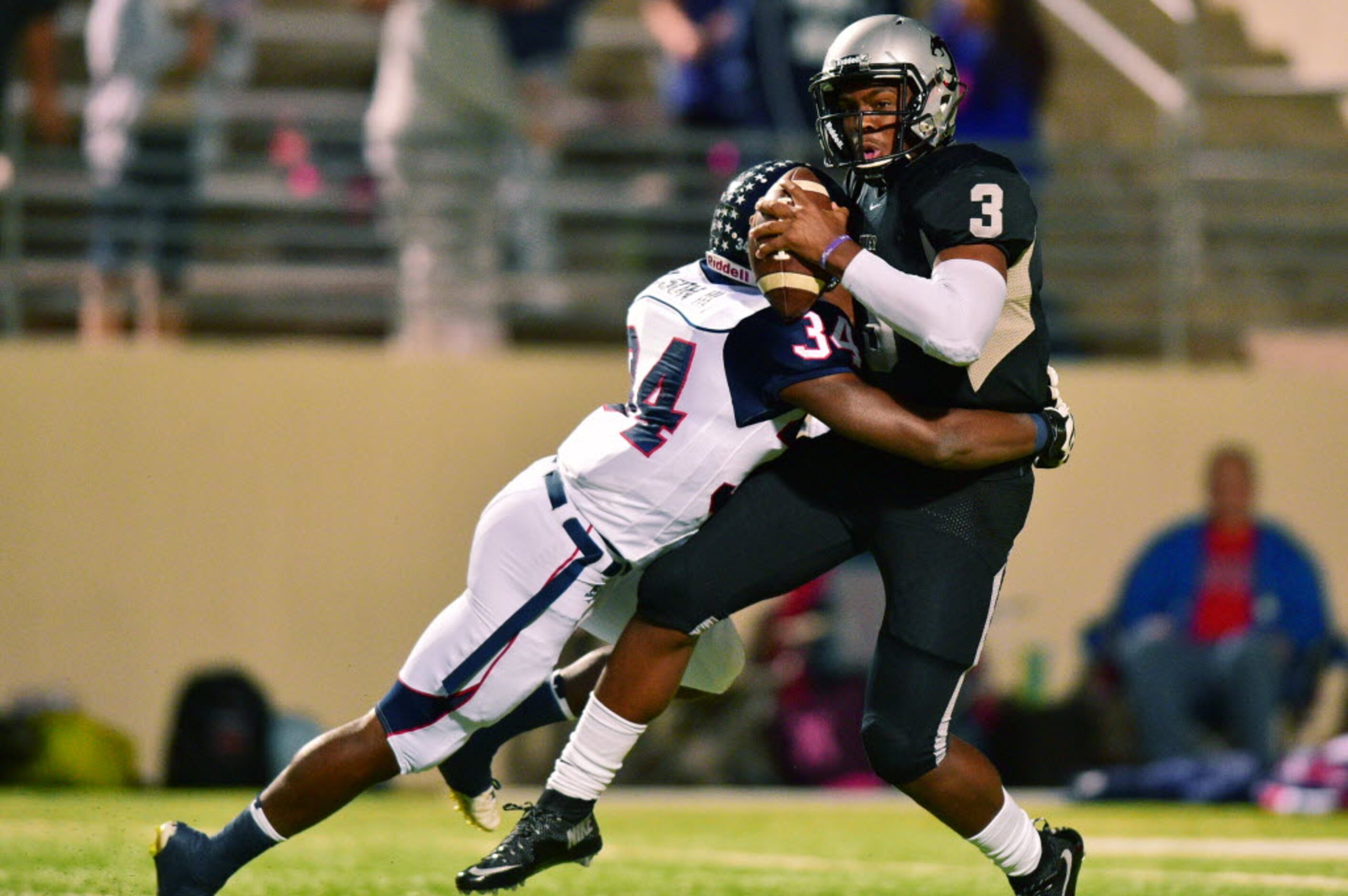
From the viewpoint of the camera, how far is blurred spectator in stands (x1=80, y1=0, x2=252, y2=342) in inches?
356

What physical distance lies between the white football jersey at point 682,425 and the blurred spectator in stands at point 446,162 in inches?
189

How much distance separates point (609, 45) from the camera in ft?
39.1

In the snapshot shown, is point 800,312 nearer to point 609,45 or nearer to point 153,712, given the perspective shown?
point 153,712

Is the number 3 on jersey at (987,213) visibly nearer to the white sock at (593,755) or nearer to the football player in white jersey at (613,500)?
the football player in white jersey at (613,500)

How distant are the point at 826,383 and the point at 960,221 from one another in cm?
42

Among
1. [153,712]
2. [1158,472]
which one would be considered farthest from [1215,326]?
[153,712]

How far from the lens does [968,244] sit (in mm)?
4148

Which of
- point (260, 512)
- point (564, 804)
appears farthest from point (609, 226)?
point (564, 804)

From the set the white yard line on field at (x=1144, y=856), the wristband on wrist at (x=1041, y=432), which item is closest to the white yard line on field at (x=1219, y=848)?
the white yard line on field at (x=1144, y=856)

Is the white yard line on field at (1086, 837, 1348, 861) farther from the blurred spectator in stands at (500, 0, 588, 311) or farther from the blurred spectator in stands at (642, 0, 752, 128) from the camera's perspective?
the blurred spectator in stands at (642, 0, 752, 128)

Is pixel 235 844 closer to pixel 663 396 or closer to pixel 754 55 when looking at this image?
pixel 663 396

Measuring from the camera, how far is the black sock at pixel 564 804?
14.3 feet

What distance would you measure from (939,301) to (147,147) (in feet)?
Answer: 20.6

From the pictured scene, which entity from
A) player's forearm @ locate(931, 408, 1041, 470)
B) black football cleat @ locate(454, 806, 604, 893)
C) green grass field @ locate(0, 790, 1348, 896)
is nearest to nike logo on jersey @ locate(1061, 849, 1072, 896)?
green grass field @ locate(0, 790, 1348, 896)
